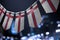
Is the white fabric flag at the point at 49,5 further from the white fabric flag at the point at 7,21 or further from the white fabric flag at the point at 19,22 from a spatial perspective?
the white fabric flag at the point at 7,21

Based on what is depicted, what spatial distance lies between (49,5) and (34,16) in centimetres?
26

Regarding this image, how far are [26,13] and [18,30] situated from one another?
27 cm

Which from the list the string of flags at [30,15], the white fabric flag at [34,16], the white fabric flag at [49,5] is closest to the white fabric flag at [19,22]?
the string of flags at [30,15]

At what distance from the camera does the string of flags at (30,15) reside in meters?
1.79

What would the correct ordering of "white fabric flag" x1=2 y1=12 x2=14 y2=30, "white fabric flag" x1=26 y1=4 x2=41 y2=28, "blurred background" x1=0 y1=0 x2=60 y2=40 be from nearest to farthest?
"blurred background" x1=0 y1=0 x2=60 y2=40, "white fabric flag" x1=26 y1=4 x2=41 y2=28, "white fabric flag" x1=2 y1=12 x2=14 y2=30

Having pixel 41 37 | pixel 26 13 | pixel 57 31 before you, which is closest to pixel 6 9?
pixel 26 13

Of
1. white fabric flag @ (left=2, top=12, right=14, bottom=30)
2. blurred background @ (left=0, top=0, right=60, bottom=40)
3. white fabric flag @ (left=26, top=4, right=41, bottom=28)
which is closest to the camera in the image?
blurred background @ (left=0, top=0, right=60, bottom=40)

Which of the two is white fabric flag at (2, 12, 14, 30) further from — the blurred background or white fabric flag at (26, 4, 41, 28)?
white fabric flag at (26, 4, 41, 28)

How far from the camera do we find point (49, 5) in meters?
1.79

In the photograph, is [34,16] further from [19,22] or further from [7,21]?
[7,21]

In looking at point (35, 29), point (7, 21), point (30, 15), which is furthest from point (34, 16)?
point (7, 21)

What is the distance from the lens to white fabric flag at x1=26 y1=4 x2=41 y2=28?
182cm

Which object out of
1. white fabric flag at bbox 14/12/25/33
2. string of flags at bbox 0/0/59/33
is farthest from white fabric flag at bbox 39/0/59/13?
white fabric flag at bbox 14/12/25/33

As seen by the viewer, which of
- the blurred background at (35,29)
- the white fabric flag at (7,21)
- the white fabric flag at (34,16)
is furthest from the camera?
the white fabric flag at (7,21)
